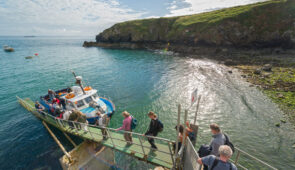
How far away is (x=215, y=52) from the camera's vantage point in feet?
162

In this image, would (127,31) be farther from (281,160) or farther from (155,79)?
(281,160)

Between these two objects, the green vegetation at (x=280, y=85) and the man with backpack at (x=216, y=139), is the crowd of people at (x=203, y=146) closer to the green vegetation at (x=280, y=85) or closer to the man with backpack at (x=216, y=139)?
the man with backpack at (x=216, y=139)

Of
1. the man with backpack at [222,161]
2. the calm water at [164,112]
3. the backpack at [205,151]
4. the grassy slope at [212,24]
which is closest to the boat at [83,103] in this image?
the calm water at [164,112]

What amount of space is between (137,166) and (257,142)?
11.8 meters

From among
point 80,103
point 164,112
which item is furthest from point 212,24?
point 80,103

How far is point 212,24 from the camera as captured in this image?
52.8 metres

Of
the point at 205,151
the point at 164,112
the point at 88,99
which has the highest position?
the point at 205,151

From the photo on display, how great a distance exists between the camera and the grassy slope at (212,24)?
4250cm

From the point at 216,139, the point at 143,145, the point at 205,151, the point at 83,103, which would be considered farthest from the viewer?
the point at 83,103

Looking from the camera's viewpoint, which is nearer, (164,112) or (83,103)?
(83,103)

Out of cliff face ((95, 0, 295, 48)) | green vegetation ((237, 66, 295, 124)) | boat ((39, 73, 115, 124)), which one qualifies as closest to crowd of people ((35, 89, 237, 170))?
boat ((39, 73, 115, 124))

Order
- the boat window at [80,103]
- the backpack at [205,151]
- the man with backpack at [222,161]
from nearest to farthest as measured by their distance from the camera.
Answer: the man with backpack at [222,161]
the backpack at [205,151]
the boat window at [80,103]

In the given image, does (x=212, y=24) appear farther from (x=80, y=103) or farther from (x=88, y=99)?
(x=80, y=103)

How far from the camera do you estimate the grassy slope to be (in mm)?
42500
